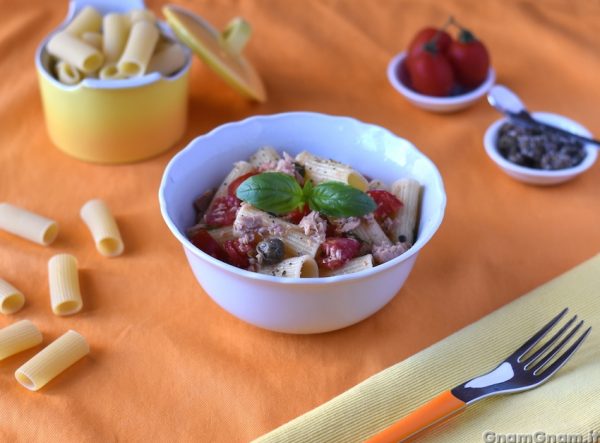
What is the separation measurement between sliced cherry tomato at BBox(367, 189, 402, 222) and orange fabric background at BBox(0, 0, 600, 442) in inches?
6.6

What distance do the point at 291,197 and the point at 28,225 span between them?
0.55 m

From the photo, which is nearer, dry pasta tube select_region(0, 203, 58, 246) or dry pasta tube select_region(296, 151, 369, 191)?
dry pasta tube select_region(296, 151, 369, 191)

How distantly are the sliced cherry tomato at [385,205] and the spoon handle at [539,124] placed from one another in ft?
1.86

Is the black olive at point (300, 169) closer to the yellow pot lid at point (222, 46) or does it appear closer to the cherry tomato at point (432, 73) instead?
the yellow pot lid at point (222, 46)

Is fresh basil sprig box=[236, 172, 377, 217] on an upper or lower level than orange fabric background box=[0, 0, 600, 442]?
upper

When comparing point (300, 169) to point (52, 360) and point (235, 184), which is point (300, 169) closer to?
point (235, 184)

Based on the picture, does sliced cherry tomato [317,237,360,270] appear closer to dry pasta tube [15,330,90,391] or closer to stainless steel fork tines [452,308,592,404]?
stainless steel fork tines [452,308,592,404]

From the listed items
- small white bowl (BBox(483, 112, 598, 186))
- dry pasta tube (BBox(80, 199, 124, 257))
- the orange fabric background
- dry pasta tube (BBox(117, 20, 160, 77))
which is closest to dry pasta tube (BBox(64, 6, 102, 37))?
dry pasta tube (BBox(117, 20, 160, 77))

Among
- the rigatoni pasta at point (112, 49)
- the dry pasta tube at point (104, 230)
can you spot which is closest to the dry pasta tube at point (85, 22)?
the rigatoni pasta at point (112, 49)

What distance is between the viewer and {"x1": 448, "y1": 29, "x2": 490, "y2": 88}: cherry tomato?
1797 mm

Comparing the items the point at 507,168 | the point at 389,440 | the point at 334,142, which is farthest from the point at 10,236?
the point at 507,168

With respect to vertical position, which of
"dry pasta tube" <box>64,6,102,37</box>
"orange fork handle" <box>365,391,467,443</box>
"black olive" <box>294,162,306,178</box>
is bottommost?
"dry pasta tube" <box>64,6,102,37</box>

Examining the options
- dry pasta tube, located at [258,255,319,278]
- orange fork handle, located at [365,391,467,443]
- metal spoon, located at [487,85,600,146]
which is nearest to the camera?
orange fork handle, located at [365,391,467,443]

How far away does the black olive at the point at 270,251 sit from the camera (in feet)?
3.75
